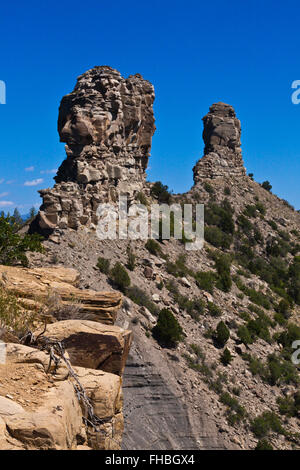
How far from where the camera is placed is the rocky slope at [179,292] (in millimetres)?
23047

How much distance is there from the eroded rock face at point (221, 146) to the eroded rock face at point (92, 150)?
1955cm

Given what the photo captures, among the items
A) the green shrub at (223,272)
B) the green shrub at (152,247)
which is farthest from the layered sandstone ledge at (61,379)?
the green shrub at (223,272)

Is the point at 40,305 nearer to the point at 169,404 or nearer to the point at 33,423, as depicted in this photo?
the point at 33,423

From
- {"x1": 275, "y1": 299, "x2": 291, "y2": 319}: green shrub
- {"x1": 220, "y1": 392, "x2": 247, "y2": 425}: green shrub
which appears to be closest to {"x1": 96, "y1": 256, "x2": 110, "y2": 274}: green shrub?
{"x1": 220, "y1": 392, "x2": 247, "y2": 425}: green shrub

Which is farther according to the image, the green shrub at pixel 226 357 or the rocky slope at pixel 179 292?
the green shrub at pixel 226 357

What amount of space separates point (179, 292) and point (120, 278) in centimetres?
607

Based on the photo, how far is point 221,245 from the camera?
148 ft

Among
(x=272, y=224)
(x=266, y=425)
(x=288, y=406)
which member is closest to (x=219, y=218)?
(x=272, y=224)

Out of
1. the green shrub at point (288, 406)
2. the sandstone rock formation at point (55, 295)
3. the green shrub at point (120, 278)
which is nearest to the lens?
the sandstone rock formation at point (55, 295)

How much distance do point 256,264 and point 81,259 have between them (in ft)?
76.4

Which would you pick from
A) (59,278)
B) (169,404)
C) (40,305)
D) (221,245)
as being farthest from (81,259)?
(221,245)

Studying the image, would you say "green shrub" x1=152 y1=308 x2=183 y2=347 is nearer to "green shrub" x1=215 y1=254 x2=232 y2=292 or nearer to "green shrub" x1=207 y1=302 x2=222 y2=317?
"green shrub" x1=207 y1=302 x2=222 y2=317

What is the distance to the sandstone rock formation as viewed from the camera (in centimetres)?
1230

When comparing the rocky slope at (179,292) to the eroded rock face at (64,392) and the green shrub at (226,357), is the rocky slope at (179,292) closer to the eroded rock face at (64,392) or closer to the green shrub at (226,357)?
the green shrub at (226,357)
